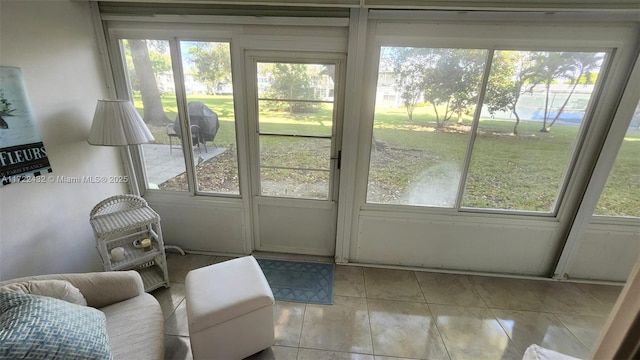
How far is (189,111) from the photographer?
7.54 feet

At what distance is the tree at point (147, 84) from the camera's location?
217cm

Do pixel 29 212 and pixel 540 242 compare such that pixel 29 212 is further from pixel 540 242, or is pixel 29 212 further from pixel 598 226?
pixel 598 226

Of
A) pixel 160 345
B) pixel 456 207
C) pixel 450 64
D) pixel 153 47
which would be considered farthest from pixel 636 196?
pixel 153 47

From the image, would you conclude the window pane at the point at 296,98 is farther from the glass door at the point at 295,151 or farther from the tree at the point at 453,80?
the tree at the point at 453,80

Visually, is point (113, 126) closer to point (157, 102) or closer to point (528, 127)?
point (157, 102)

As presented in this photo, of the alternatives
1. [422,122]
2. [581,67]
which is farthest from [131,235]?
[581,67]

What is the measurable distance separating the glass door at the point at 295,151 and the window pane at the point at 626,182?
7.41ft

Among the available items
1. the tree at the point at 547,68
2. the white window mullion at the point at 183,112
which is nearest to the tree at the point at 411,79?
the tree at the point at 547,68

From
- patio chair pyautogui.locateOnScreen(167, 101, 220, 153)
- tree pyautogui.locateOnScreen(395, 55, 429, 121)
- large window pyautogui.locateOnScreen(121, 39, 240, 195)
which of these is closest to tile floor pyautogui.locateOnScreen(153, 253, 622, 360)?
large window pyautogui.locateOnScreen(121, 39, 240, 195)

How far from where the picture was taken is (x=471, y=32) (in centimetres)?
190

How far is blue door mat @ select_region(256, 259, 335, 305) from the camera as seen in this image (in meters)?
2.13

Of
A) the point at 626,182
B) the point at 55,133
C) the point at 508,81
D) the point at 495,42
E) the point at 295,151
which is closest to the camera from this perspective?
the point at 55,133

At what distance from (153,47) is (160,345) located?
2208 mm

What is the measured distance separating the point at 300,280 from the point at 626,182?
9.37 ft
